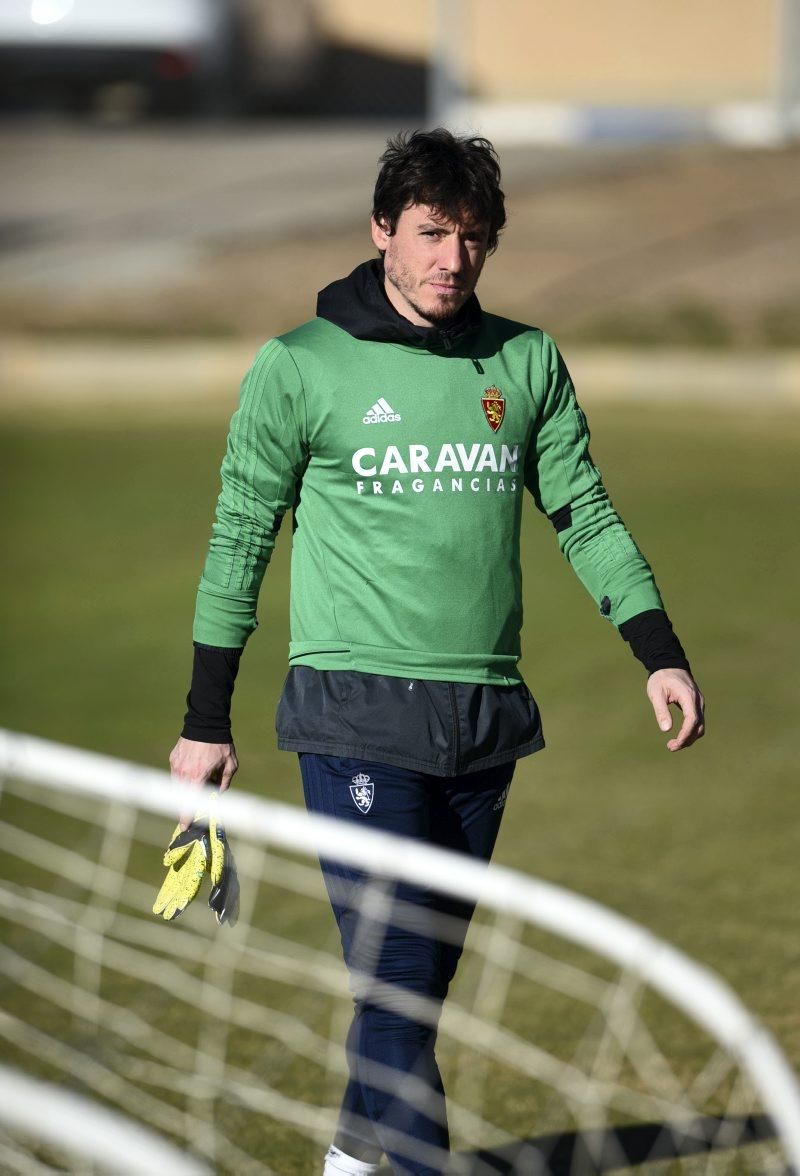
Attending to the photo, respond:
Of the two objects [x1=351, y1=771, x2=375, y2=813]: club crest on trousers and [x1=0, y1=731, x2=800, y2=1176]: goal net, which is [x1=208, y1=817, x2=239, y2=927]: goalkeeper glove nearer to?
[x1=0, y1=731, x2=800, y2=1176]: goal net

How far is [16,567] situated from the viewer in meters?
9.16

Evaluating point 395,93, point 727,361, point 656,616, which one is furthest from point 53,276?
point 656,616

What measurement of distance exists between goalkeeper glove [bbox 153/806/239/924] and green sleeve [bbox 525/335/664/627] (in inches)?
30.5

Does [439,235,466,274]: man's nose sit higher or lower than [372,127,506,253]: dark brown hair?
lower

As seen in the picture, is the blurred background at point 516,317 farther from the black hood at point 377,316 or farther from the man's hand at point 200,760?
the black hood at point 377,316

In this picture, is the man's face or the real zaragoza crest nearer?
the man's face

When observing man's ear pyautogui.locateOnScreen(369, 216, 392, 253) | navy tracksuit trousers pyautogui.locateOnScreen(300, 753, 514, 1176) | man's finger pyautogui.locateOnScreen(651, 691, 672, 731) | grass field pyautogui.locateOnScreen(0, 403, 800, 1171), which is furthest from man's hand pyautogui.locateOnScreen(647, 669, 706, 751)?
grass field pyautogui.locateOnScreen(0, 403, 800, 1171)

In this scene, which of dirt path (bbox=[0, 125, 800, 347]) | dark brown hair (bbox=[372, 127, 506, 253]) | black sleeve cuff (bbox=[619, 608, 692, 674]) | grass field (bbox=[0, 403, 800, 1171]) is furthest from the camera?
dirt path (bbox=[0, 125, 800, 347])

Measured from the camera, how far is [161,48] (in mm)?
17594

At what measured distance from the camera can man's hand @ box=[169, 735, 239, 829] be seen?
2.85 meters

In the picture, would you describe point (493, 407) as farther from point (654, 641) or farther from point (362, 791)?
point (362, 791)

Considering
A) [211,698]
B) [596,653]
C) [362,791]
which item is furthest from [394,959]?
[596,653]

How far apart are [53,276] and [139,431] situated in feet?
11.1

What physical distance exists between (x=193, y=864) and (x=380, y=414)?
0.81 m
